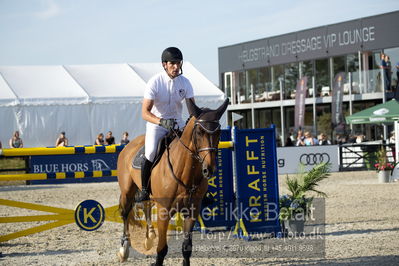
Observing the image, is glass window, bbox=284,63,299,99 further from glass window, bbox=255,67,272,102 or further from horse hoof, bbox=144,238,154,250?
horse hoof, bbox=144,238,154,250

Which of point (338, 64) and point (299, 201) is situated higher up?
point (338, 64)

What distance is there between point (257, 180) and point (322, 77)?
33922 mm

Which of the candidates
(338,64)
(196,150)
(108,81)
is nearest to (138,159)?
(196,150)

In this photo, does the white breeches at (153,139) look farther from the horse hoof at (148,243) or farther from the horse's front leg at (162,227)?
the horse hoof at (148,243)

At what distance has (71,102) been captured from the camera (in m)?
23.0

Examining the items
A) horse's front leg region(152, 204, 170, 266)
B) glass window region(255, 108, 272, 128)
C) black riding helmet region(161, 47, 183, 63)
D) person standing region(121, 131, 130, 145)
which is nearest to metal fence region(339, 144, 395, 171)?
person standing region(121, 131, 130, 145)

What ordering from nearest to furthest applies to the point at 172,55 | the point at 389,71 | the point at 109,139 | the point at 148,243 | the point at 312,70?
the point at 172,55 < the point at 148,243 < the point at 109,139 < the point at 389,71 < the point at 312,70

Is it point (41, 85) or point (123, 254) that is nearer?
point (123, 254)

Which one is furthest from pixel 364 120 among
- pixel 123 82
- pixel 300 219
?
pixel 300 219

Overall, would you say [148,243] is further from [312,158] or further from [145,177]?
[312,158]

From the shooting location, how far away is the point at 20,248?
31.0 ft

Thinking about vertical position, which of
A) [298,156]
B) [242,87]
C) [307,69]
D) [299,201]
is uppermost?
[307,69]

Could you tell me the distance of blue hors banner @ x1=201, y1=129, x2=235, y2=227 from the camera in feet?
33.0

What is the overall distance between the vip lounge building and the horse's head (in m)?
28.4
